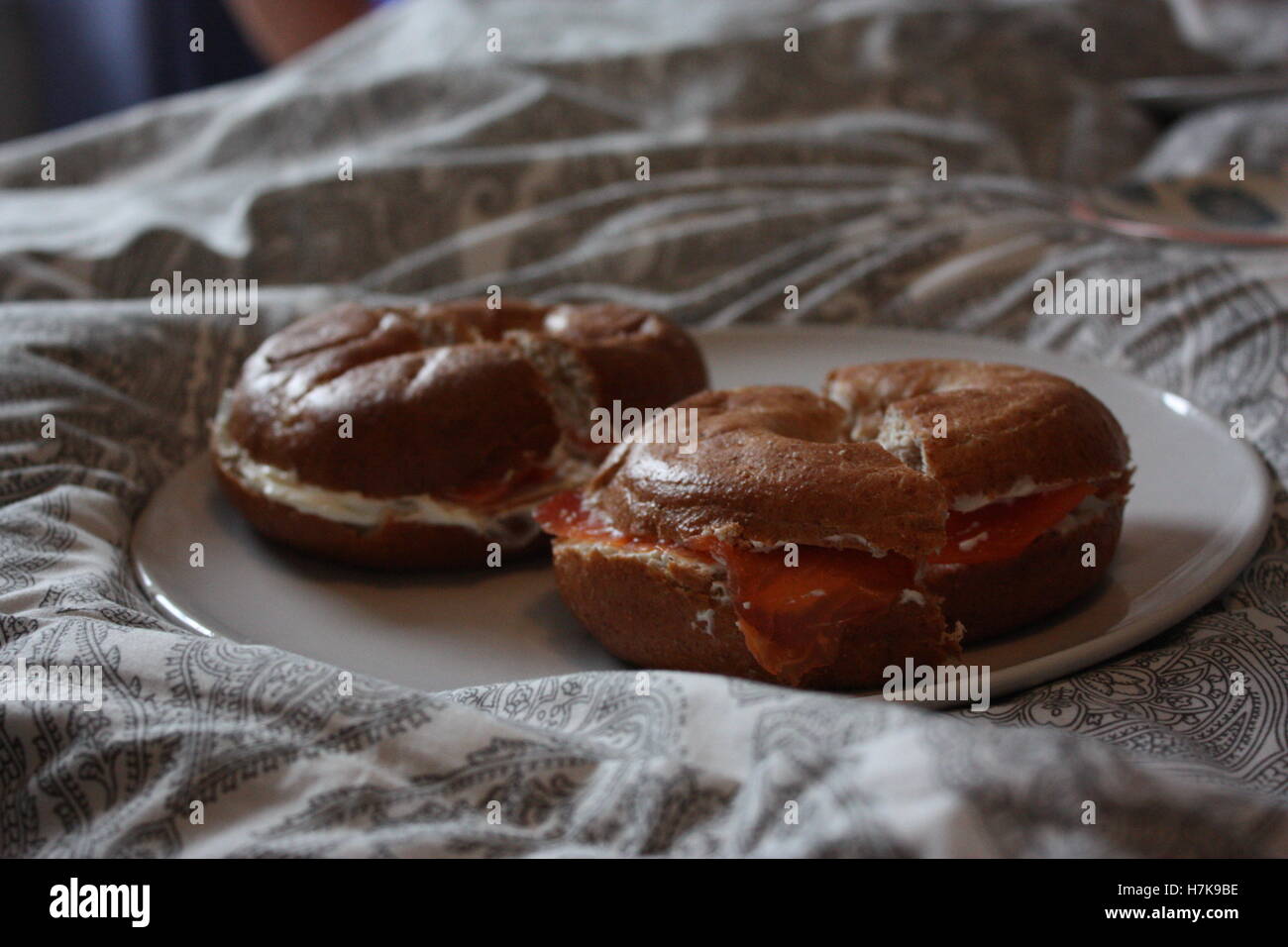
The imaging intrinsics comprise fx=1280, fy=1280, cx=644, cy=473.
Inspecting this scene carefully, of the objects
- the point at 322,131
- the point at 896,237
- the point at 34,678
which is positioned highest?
the point at 322,131

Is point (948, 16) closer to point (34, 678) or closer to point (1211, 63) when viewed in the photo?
point (1211, 63)

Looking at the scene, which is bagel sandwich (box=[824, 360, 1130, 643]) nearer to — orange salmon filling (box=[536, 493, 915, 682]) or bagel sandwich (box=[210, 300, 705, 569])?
orange salmon filling (box=[536, 493, 915, 682])

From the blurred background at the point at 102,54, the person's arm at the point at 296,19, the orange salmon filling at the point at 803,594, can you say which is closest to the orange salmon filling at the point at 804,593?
the orange salmon filling at the point at 803,594

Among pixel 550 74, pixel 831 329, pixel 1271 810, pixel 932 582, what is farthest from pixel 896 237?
pixel 1271 810

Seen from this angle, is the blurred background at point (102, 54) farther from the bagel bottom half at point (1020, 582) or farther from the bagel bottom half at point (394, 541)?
the bagel bottom half at point (1020, 582)

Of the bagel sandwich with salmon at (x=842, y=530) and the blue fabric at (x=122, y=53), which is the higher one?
the blue fabric at (x=122, y=53)
